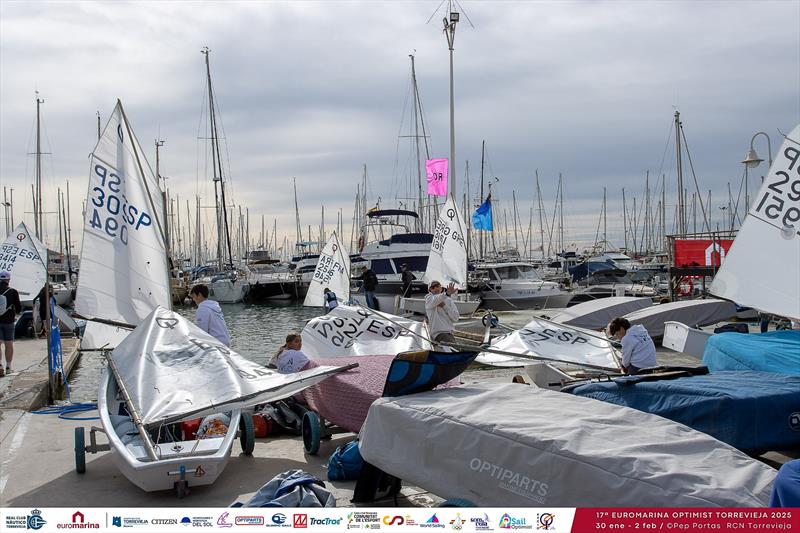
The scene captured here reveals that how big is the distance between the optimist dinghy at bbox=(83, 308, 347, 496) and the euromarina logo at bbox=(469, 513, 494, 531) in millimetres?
2880

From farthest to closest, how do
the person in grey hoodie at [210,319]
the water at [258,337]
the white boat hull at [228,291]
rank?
the white boat hull at [228,291] → the water at [258,337] → the person in grey hoodie at [210,319]

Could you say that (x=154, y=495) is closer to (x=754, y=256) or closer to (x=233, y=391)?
(x=233, y=391)

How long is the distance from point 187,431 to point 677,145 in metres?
34.3

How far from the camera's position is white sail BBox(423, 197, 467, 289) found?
2247 centimetres

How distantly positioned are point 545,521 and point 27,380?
1038 centimetres

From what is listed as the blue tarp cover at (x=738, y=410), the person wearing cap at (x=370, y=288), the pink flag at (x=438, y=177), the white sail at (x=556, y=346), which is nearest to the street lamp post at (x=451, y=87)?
the pink flag at (x=438, y=177)

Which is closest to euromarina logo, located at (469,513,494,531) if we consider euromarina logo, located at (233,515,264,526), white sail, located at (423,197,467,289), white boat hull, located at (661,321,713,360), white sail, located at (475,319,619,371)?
euromarina logo, located at (233,515,264,526)

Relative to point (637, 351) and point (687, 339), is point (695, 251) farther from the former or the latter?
point (637, 351)

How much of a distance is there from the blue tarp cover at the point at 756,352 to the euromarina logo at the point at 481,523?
5113 mm

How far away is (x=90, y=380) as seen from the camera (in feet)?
51.8

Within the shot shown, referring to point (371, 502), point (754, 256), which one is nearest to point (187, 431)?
point (371, 502)

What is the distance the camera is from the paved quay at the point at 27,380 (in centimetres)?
998

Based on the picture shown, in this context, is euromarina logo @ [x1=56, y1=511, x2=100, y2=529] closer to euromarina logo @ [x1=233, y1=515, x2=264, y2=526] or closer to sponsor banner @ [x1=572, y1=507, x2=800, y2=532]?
euromarina logo @ [x1=233, y1=515, x2=264, y2=526]

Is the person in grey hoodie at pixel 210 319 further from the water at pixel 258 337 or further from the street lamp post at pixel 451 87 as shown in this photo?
the street lamp post at pixel 451 87
